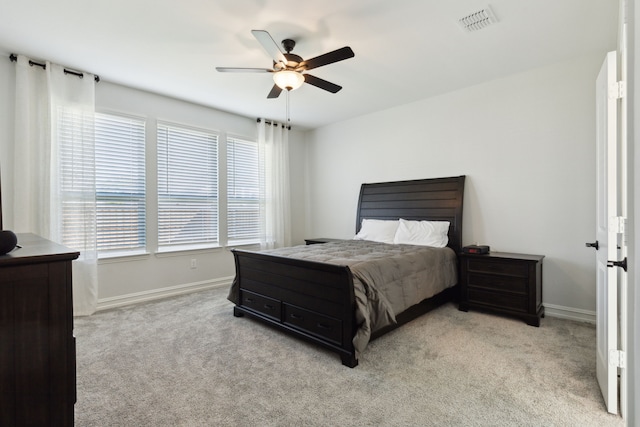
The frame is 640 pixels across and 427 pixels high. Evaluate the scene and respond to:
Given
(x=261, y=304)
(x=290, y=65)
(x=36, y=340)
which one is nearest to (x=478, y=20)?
(x=290, y=65)

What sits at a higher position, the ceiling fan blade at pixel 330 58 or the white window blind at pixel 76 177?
the ceiling fan blade at pixel 330 58

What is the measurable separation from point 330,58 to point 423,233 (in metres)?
2.46

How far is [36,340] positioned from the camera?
1.02 m

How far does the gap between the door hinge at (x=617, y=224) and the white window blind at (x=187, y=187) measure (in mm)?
4449

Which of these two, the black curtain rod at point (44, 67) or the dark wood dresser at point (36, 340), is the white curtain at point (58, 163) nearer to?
the black curtain rod at point (44, 67)

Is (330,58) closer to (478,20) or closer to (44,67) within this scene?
(478,20)

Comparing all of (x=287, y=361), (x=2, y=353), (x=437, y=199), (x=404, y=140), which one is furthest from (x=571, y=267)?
(x=2, y=353)

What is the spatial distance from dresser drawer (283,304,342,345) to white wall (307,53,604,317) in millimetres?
2389

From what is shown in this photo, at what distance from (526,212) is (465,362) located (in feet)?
6.70

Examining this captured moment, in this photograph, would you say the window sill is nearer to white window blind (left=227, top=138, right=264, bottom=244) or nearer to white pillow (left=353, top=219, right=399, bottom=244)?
white window blind (left=227, top=138, right=264, bottom=244)

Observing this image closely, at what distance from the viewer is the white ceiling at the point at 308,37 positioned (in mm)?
2404

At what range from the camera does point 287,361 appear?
2406 mm

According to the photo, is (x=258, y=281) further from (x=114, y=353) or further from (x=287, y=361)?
(x=114, y=353)

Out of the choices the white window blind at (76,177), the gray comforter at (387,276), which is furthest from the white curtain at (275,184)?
the white window blind at (76,177)
